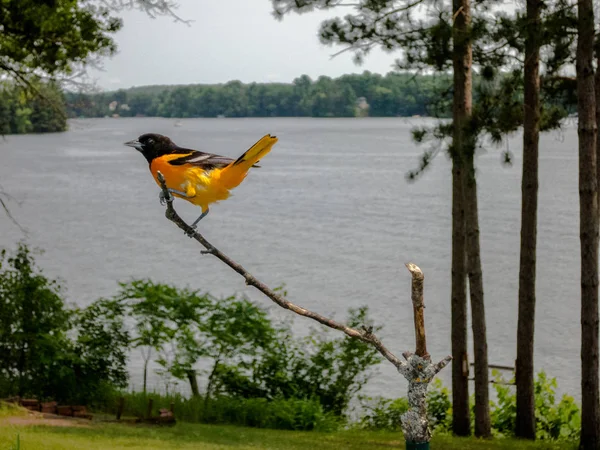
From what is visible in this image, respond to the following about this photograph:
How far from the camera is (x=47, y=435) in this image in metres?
9.32

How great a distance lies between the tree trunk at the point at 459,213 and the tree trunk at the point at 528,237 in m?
0.67

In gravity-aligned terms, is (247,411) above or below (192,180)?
below

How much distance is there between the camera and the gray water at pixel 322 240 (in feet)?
64.7

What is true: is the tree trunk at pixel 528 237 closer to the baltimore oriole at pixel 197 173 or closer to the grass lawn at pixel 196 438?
the grass lawn at pixel 196 438

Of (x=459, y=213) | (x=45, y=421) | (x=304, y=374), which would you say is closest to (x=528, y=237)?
(x=459, y=213)

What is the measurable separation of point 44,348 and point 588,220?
23.4ft

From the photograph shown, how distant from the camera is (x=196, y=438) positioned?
396 inches

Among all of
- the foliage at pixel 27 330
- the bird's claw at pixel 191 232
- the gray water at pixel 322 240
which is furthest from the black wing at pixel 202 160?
the foliage at pixel 27 330

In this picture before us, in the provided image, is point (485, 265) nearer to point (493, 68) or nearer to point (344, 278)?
point (344, 278)

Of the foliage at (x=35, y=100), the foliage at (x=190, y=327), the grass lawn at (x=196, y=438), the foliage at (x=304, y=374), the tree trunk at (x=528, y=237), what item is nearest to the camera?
the grass lawn at (x=196, y=438)

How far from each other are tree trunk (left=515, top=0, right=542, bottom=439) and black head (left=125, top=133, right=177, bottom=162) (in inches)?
310

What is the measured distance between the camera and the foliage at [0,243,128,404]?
12.0 m

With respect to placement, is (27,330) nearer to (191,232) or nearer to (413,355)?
(191,232)

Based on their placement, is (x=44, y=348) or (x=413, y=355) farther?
(x=44, y=348)
